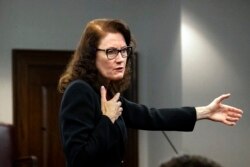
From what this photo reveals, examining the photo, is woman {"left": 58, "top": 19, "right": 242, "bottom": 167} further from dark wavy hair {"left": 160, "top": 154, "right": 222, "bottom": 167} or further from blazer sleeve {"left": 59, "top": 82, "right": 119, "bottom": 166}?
dark wavy hair {"left": 160, "top": 154, "right": 222, "bottom": 167}

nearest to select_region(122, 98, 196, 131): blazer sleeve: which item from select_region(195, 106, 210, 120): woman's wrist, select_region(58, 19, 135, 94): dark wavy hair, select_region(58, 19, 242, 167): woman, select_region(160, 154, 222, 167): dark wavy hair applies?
select_region(195, 106, 210, 120): woman's wrist

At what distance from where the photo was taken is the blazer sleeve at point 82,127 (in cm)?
117

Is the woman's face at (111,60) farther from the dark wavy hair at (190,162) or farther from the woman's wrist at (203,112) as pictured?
the dark wavy hair at (190,162)

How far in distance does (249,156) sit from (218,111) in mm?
2306

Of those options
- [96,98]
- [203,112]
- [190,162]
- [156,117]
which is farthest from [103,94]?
[190,162]

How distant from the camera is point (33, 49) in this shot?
3902 millimetres

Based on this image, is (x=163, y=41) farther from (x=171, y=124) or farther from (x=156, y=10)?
(x=171, y=124)

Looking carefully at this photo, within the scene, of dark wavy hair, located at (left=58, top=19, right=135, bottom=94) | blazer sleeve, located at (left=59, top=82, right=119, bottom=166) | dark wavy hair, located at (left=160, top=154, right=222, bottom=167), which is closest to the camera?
dark wavy hair, located at (left=160, top=154, right=222, bottom=167)

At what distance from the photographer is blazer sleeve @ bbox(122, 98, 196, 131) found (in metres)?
1.53

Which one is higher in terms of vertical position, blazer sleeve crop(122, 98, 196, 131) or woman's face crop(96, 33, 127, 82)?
woman's face crop(96, 33, 127, 82)

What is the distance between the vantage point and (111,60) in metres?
1.26

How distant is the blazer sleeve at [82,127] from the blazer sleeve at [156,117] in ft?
0.97

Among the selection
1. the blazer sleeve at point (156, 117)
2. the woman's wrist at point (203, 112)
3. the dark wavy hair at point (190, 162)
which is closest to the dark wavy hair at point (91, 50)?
the blazer sleeve at point (156, 117)

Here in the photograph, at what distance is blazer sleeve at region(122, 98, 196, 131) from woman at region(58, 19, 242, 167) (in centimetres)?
14
